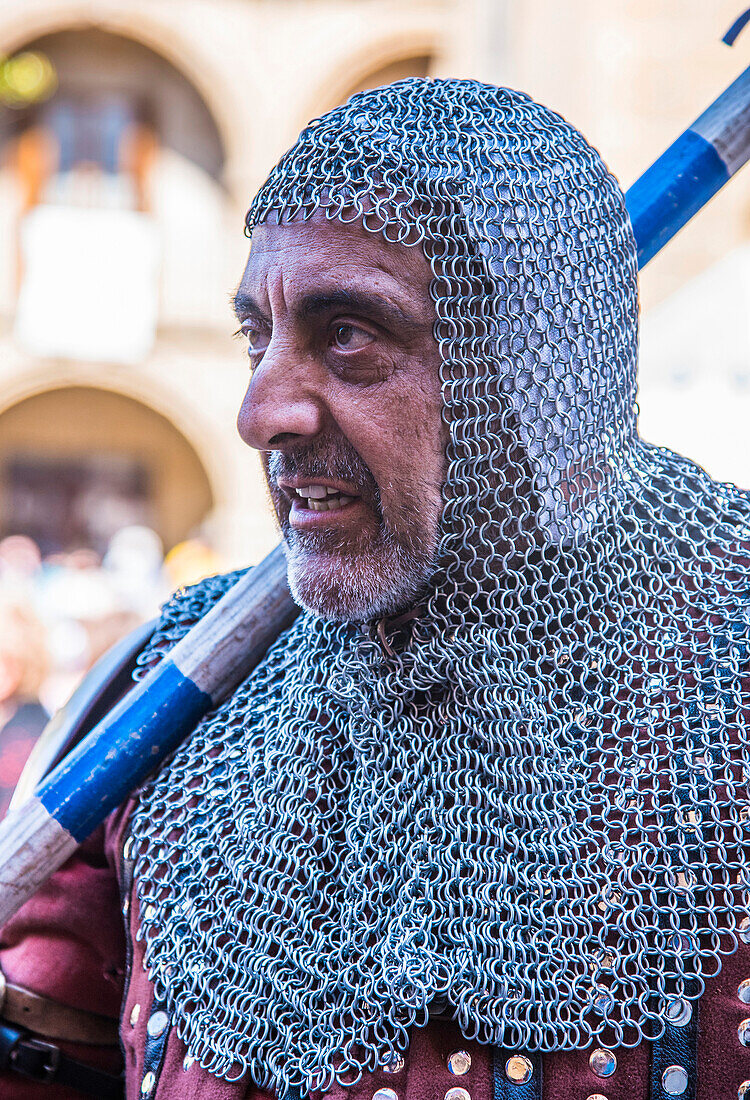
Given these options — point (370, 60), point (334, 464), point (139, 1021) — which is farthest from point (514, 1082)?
point (370, 60)

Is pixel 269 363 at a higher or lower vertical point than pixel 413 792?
higher

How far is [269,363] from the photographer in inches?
58.8

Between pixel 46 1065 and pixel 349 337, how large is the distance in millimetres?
1124

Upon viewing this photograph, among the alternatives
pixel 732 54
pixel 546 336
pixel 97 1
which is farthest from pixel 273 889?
pixel 97 1

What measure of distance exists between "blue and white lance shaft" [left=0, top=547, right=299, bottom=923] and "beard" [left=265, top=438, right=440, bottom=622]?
273 millimetres

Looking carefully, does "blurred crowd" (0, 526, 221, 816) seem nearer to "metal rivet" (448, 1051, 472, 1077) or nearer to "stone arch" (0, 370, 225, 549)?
"metal rivet" (448, 1051, 472, 1077)

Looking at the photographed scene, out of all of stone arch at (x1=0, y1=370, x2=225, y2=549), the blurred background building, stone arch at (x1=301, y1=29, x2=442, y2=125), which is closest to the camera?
the blurred background building

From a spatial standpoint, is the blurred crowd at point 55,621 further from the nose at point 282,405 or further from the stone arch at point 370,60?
the stone arch at point 370,60

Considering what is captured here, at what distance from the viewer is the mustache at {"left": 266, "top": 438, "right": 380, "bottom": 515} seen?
1.47m

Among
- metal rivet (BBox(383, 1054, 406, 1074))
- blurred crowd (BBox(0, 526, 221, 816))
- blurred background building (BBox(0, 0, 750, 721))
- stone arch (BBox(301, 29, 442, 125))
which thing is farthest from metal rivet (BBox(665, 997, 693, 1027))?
stone arch (BBox(301, 29, 442, 125))

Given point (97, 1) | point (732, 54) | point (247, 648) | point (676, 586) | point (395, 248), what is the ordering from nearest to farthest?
point (395, 248) → point (676, 586) → point (247, 648) → point (732, 54) → point (97, 1)

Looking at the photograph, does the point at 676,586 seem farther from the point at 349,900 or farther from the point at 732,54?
the point at 732,54

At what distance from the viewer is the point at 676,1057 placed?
1297 millimetres

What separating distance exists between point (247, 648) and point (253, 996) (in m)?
0.53
